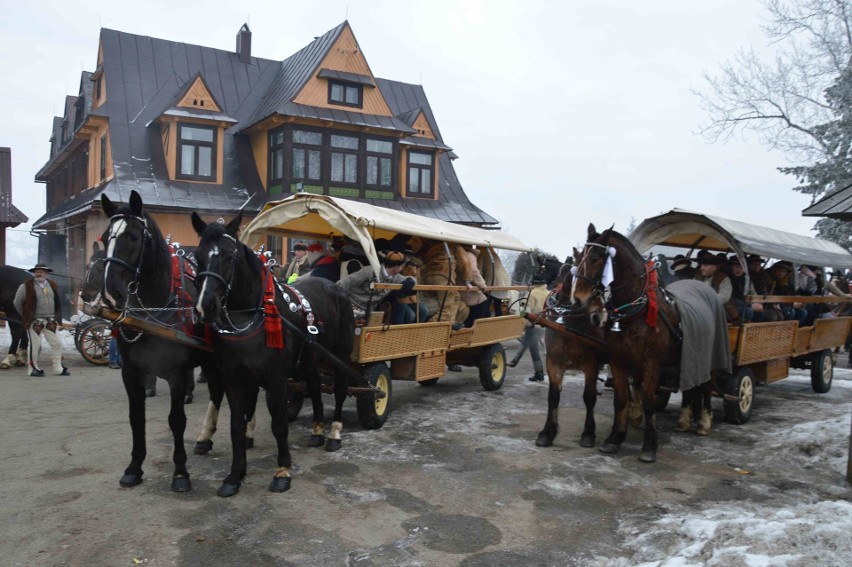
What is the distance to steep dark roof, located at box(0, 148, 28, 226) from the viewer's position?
18.8m

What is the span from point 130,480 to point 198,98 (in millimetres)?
16700

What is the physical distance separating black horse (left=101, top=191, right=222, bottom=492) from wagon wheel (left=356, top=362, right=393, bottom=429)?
241 centimetres

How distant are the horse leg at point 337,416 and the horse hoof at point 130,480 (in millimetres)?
1891

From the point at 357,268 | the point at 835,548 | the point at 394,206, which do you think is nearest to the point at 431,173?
the point at 394,206

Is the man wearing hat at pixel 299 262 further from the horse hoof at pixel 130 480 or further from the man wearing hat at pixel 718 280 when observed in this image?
the man wearing hat at pixel 718 280

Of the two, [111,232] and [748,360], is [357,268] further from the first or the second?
[748,360]

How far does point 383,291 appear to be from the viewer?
→ 7824 millimetres

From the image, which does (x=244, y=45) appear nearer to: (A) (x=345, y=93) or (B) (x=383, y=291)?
(A) (x=345, y=93)

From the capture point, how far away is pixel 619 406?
23.2ft

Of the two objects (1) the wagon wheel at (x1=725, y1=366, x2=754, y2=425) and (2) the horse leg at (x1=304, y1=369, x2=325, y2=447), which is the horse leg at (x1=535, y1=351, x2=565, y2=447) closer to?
(2) the horse leg at (x1=304, y1=369, x2=325, y2=447)

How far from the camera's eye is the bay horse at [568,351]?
718cm

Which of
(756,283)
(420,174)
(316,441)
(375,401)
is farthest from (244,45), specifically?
(316,441)

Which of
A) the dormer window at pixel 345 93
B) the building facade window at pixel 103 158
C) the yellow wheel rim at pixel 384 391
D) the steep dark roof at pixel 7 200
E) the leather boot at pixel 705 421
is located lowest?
the leather boot at pixel 705 421

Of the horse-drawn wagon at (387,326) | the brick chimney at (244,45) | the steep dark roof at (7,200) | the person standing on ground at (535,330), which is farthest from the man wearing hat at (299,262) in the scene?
the brick chimney at (244,45)
